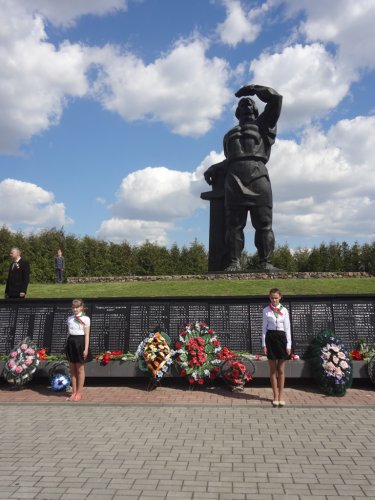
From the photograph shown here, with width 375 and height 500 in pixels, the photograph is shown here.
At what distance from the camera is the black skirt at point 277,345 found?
225 inches

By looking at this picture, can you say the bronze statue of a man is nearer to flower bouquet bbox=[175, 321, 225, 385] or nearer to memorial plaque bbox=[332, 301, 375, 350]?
memorial plaque bbox=[332, 301, 375, 350]

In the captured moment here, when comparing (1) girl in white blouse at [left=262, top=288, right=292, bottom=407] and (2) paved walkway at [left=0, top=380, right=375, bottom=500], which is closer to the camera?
(2) paved walkway at [left=0, top=380, right=375, bottom=500]

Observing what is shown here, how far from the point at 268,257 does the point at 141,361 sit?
12.0m

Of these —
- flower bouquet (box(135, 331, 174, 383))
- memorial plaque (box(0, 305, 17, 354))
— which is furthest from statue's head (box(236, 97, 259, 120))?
flower bouquet (box(135, 331, 174, 383))

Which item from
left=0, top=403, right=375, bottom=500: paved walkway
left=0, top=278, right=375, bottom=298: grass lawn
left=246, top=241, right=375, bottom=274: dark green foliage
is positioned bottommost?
left=0, top=403, right=375, bottom=500: paved walkway

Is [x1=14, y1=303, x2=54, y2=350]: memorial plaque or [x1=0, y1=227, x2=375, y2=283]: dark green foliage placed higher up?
[x1=0, y1=227, x2=375, y2=283]: dark green foliage

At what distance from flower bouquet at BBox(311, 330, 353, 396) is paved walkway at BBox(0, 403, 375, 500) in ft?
1.91

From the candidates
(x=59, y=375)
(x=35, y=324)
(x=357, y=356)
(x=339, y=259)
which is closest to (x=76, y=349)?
(x=59, y=375)

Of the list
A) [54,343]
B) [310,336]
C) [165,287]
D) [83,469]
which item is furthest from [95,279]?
[83,469]

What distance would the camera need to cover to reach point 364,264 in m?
28.1

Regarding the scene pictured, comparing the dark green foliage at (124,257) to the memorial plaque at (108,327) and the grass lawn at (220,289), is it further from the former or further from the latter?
the memorial plaque at (108,327)

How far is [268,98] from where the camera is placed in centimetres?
1758

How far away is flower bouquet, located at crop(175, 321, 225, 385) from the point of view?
6480 mm

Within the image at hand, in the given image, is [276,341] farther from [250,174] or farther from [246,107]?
[246,107]
